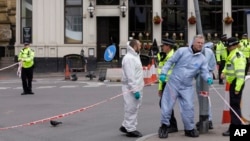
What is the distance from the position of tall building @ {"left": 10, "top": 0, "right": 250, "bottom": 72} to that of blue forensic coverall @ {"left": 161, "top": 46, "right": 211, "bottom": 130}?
73.9 feet

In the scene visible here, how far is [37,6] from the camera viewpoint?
32.5 metres

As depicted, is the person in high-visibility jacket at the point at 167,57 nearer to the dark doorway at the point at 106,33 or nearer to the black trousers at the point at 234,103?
the black trousers at the point at 234,103

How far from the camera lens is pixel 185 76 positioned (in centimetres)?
941

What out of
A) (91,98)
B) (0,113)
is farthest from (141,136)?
(91,98)

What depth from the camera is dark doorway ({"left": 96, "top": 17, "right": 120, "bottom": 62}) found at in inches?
1280

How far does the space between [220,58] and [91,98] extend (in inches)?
262

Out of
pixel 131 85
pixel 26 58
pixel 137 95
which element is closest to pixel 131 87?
pixel 131 85

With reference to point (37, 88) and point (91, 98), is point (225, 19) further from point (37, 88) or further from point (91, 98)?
point (91, 98)

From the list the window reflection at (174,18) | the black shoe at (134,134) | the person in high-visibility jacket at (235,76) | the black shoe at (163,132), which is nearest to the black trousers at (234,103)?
the person in high-visibility jacket at (235,76)

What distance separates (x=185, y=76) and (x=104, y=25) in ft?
76.9

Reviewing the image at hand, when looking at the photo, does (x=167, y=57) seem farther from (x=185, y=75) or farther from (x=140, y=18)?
(x=140, y=18)

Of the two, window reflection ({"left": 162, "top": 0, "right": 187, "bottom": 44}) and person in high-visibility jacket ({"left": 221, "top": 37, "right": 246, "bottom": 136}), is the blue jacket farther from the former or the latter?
window reflection ({"left": 162, "top": 0, "right": 187, "bottom": 44})

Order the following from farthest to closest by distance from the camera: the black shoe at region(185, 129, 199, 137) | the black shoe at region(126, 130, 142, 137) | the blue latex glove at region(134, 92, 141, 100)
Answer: the black shoe at region(126, 130, 142, 137) < the blue latex glove at region(134, 92, 141, 100) < the black shoe at region(185, 129, 199, 137)

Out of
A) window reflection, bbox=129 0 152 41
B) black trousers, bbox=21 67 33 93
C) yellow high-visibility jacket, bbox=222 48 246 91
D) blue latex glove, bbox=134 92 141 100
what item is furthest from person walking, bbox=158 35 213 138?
window reflection, bbox=129 0 152 41
